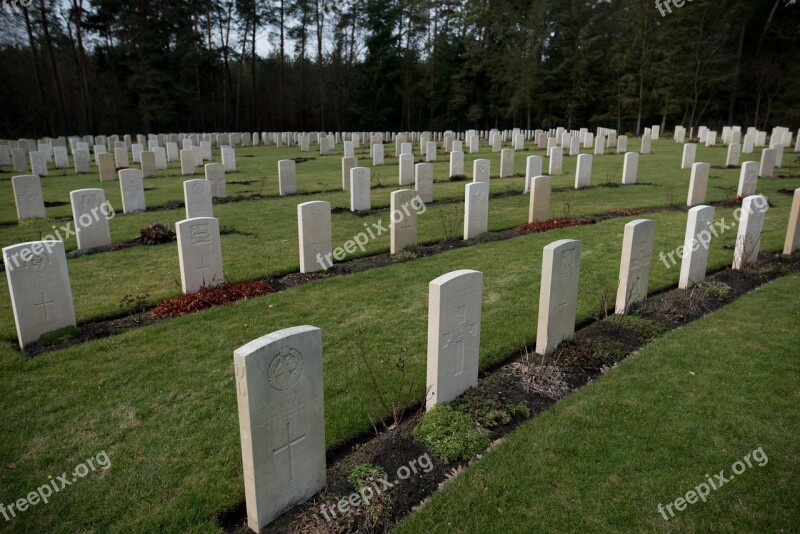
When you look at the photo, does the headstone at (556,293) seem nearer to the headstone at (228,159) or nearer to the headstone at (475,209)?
the headstone at (475,209)

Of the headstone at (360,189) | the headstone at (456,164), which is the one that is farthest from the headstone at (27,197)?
the headstone at (456,164)

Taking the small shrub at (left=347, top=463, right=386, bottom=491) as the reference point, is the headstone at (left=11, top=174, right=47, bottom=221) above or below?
above

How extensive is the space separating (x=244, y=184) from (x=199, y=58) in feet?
98.2

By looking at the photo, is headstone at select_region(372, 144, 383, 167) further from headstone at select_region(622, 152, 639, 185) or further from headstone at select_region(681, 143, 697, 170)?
headstone at select_region(681, 143, 697, 170)

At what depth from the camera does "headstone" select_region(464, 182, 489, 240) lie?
11023 millimetres

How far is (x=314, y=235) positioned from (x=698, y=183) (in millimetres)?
11279

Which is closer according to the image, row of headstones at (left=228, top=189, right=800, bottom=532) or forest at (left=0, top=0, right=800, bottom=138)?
row of headstones at (left=228, top=189, right=800, bottom=532)

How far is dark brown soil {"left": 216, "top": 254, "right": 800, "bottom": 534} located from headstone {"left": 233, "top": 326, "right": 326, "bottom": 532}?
0.61ft

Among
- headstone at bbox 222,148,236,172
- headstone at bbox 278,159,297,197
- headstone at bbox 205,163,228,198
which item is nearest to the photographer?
headstone at bbox 205,163,228,198

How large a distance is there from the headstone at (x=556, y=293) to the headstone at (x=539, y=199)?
6470mm

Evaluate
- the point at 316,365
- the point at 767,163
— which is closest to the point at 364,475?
the point at 316,365

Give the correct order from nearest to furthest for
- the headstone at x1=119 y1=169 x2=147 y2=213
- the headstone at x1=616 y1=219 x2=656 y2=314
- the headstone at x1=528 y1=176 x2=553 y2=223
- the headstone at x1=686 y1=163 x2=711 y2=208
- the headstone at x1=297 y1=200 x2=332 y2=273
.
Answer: the headstone at x1=616 y1=219 x2=656 y2=314
the headstone at x1=297 y1=200 x2=332 y2=273
the headstone at x1=528 y1=176 x2=553 y2=223
the headstone at x1=119 y1=169 x2=147 y2=213
the headstone at x1=686 y1=163 x2=711 y2=208

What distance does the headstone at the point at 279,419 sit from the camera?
3330mm

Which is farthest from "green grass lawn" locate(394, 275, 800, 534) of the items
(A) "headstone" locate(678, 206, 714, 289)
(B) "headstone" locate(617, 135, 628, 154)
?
(B) "headstone" locate(617, 135, 628, 154)
